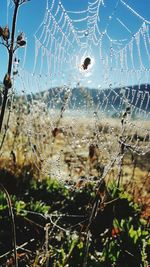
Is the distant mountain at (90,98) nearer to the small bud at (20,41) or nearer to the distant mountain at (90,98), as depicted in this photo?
the distant mountain at (90,98)

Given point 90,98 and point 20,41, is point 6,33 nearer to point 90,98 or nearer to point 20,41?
point 20,41

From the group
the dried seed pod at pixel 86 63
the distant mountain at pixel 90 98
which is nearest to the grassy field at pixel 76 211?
the distant mountain at pixel 90 98

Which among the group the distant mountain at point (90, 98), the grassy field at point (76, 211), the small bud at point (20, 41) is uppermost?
the small bud at point (20, 41)

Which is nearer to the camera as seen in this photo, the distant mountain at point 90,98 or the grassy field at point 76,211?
the grassy field at point 76,211

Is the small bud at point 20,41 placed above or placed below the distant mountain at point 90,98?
above

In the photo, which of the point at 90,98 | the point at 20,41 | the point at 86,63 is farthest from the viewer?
the point at 90,98

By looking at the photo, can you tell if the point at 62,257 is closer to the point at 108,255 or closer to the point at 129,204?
the point at 108,255

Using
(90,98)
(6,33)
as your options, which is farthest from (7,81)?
(90,98)

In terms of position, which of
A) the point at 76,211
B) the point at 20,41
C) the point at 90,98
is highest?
the point at 20,41

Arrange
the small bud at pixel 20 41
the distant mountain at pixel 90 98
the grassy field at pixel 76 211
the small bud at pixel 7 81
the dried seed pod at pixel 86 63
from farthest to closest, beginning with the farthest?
the distant mountain at pixel 90 98, the dried seed pod at pixel 86 63, the grassy field at pixel 76 211, the small bud at pixel 20 41, the small bud at pixel 7 81

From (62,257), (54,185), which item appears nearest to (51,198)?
(54,185)

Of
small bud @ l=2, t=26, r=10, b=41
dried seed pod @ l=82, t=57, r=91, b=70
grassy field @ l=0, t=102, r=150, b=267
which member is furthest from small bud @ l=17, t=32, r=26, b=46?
dried seed pod @ l=82, t=57, r=91, b=70

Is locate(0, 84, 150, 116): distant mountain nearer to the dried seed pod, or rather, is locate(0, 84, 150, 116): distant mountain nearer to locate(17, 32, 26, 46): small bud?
the dried seed pod
